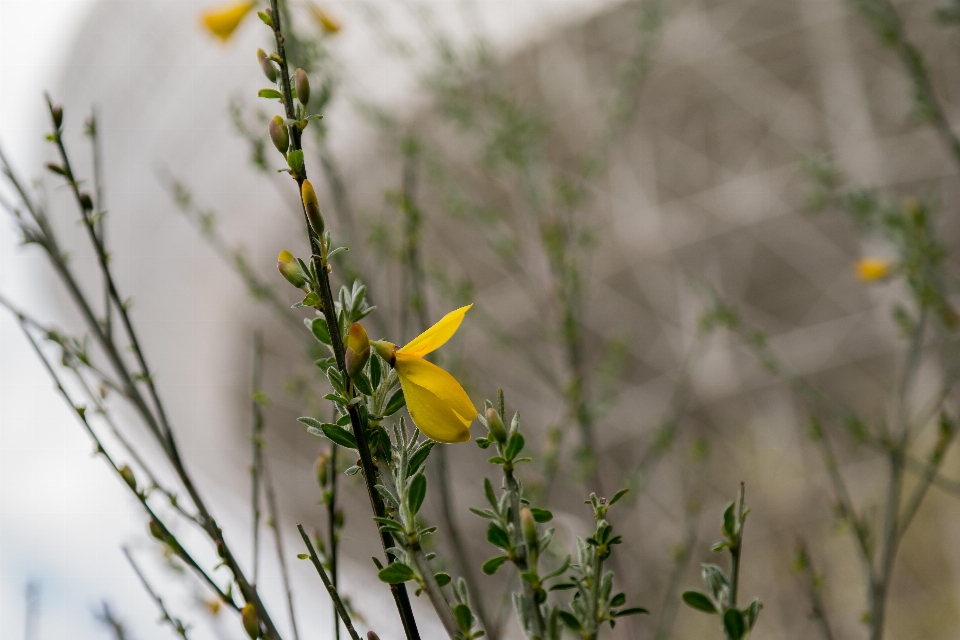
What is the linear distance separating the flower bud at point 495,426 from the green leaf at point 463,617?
0.12 m

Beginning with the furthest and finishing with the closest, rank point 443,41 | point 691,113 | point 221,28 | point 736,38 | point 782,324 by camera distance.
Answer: point 782,324 < point 691,113 < point 736,38 < point 443,41 < point 221,28

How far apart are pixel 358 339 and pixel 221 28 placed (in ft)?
3.32

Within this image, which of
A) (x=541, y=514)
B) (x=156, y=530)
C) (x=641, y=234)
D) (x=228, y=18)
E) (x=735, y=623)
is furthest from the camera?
(x=641, y=234)

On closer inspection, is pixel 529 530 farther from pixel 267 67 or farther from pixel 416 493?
pixel 267 67

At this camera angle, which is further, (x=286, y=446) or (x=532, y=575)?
(x=286, y=446)

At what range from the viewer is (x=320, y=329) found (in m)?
0.57

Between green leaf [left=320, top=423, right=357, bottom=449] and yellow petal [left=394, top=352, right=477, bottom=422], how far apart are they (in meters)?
0.05

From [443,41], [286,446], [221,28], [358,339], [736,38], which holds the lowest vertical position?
[358,339]

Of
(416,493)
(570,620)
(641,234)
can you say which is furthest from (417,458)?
(641,234)

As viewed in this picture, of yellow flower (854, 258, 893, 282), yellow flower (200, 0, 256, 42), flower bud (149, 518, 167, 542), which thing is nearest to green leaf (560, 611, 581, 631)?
flower bud (149, 518, 167, 542)

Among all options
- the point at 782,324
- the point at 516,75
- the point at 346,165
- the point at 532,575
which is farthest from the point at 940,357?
the point at 532,575

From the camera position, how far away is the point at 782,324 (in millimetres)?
5801

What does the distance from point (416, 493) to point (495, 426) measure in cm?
7

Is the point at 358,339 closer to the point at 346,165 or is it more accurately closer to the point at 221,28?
the point at 221,28
